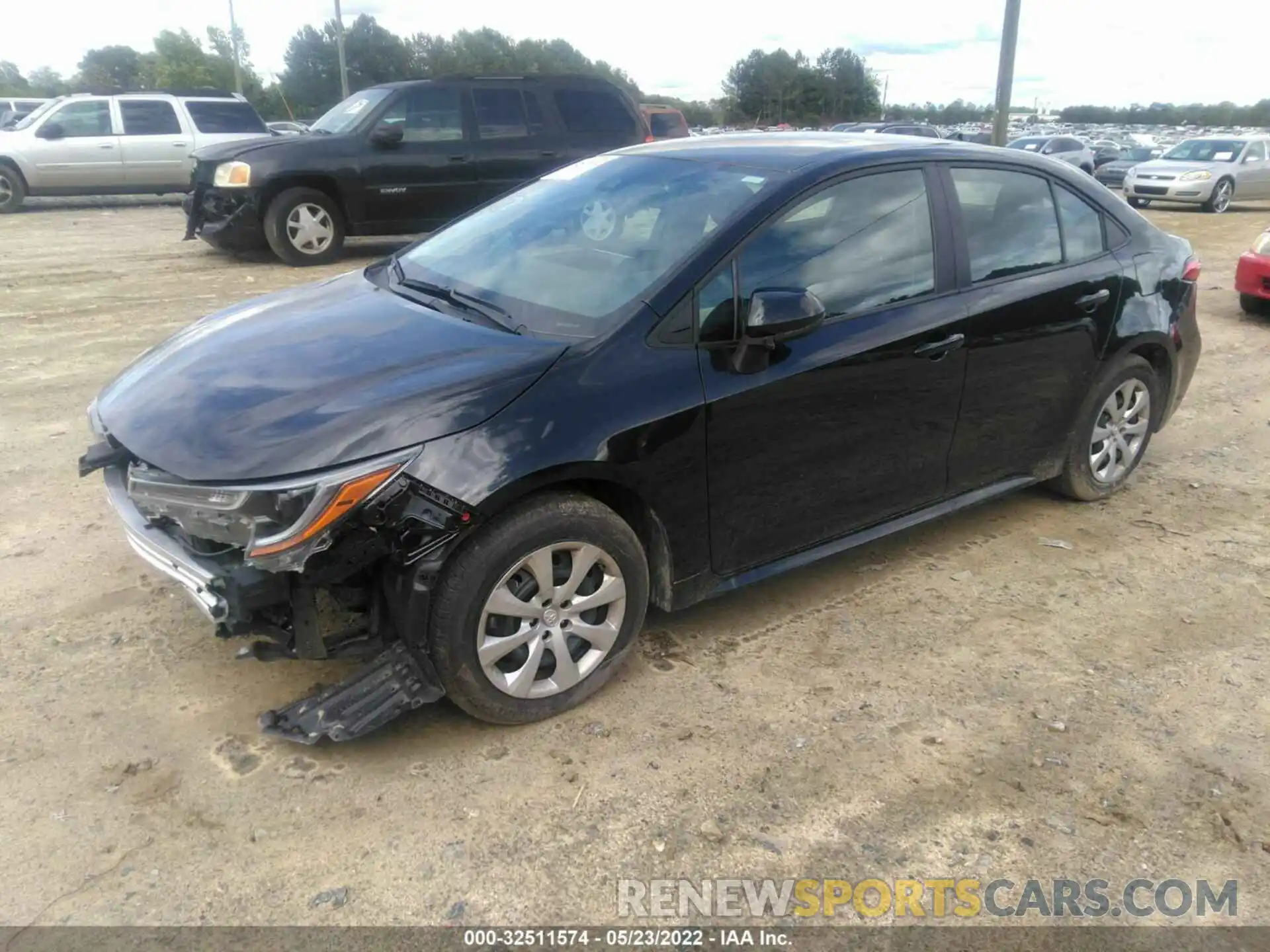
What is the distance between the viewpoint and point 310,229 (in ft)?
33.9

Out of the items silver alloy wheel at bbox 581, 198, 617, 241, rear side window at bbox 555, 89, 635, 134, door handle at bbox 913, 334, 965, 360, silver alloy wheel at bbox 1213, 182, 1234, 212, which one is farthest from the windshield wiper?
silver alloy wheel at bbox 1213, 182, 1234, 212

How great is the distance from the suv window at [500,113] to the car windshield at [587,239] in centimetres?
730

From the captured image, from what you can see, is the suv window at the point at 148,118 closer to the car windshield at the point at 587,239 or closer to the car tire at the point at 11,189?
the car tire at the point at 11,189

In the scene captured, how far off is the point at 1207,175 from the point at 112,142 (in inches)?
779

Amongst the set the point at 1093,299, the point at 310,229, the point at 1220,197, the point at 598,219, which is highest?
the point at 598,219

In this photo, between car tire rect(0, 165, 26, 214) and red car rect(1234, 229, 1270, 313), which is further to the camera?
car tire rect(0, 165, 26, 214)

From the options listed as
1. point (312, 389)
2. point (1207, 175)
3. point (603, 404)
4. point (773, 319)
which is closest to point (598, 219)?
point (773, 319)

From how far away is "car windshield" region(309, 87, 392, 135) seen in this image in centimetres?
1058

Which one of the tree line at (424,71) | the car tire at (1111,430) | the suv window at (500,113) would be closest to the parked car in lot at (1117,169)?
the suv window at (500,113)

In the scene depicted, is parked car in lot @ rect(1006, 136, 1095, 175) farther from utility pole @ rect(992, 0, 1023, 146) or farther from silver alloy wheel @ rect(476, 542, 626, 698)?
silver alloy wheel @ rect(476, 542, 626, 698)

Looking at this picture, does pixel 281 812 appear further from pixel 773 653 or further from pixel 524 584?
pixel 773 653

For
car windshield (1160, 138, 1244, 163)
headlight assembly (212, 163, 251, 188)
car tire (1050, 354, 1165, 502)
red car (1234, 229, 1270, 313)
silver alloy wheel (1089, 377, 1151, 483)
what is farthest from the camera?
car windshield (1160, 138, 1244, 163)

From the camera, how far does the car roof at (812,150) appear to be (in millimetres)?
3629

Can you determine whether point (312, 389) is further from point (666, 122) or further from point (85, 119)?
point (666, 122)
